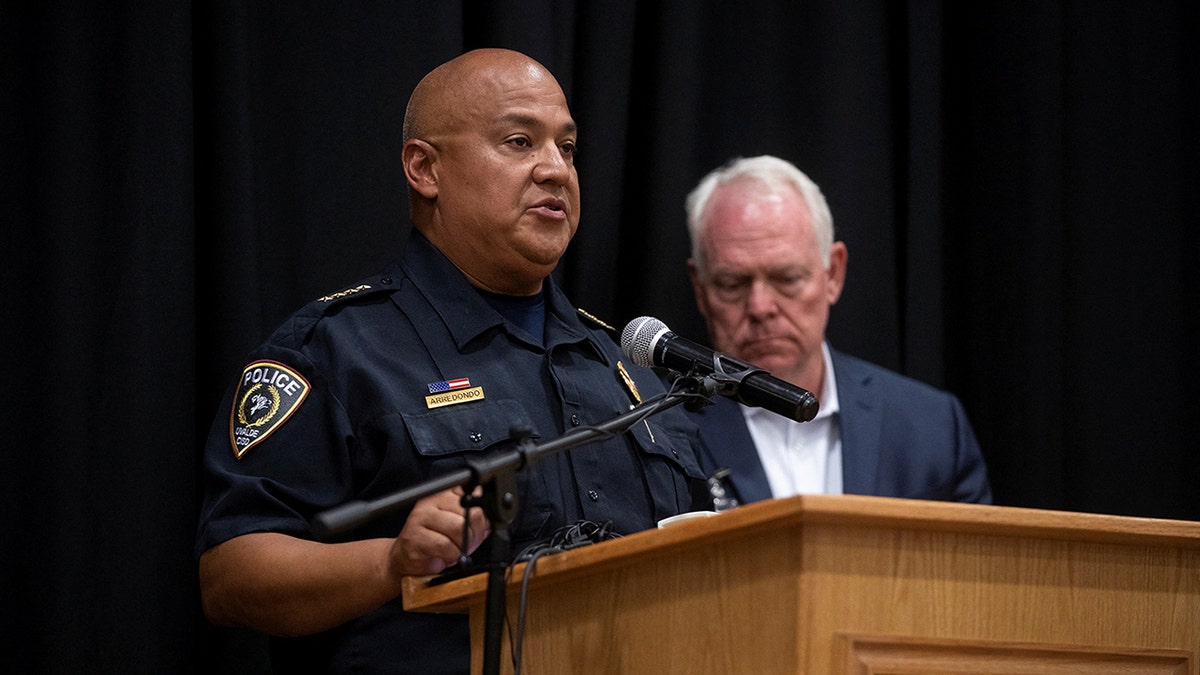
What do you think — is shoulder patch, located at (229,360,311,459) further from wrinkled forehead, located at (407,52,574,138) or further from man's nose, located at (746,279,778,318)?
man's nose, located at (746,279,778,318)

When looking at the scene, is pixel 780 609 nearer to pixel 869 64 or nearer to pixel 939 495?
pixel 939 495

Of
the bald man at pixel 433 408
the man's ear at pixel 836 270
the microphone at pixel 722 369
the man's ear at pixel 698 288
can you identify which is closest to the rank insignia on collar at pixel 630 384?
the bald man at pixel 433 408

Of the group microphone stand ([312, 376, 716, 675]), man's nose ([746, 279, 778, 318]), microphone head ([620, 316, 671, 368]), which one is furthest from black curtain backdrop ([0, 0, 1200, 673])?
microphone stand ([312, 376, 716, 675])

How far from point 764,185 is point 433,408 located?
4.83ft

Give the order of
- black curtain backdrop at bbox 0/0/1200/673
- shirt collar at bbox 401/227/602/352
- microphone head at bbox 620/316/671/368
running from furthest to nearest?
black curtain backdrop at bbox 0/0/1200/673 → shirt collar at bbox 401/227/602/352 → microphone head at bbox 620/316/671/368

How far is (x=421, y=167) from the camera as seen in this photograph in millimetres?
2348

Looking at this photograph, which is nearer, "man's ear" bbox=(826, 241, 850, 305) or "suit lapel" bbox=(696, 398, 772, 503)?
"suit lapel" bbox=(696, 398, 772, 503)

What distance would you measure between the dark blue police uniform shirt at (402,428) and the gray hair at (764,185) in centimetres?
103

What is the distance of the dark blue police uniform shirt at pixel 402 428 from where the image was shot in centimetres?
193

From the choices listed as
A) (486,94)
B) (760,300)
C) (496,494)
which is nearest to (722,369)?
(496,494)

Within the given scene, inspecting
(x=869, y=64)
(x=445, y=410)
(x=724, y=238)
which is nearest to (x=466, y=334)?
(x=445, y=410)

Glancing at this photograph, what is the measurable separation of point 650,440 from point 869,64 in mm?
1524

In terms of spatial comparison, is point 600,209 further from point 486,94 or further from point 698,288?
point 486,94

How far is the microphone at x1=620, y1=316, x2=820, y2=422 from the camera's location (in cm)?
164
